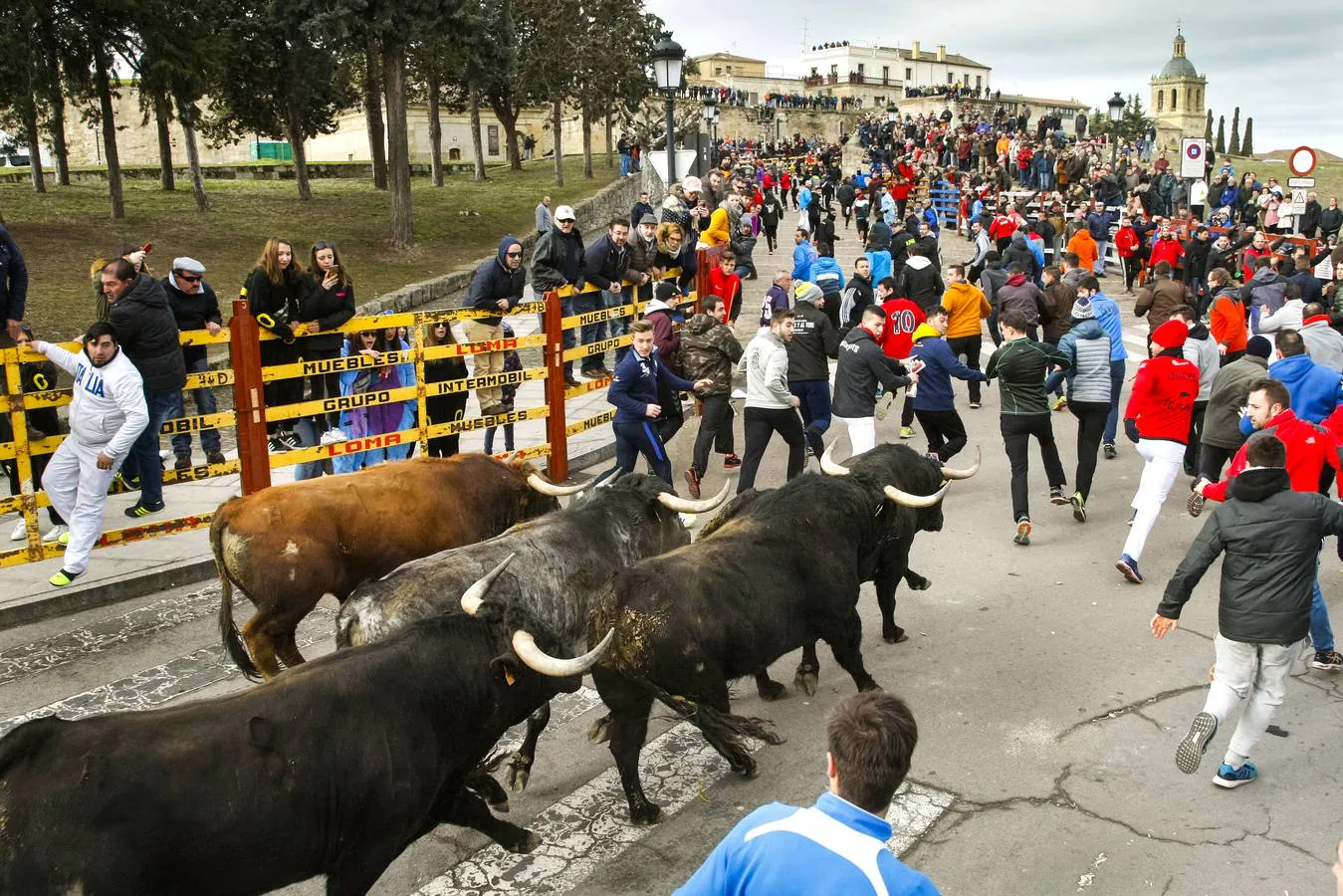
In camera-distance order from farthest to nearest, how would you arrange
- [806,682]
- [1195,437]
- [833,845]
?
[1195,437] < [806,682] < [833,845]

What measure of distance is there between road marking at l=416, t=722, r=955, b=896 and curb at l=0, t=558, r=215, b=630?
4.37 m

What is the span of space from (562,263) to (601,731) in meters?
7.02

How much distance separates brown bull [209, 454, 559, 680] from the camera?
20.9 ft

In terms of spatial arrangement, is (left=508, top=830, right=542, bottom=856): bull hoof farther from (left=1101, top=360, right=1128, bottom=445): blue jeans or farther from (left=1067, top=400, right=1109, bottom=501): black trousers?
(left=1101, top=360, right=1128, bottom=445): blue jeans

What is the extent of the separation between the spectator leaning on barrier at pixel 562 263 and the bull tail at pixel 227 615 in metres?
5.45

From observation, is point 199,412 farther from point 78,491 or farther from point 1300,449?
point 1300,449

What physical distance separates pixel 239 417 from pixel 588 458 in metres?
3.96

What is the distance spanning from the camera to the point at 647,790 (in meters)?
5.75

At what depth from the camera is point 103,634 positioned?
7676 mm

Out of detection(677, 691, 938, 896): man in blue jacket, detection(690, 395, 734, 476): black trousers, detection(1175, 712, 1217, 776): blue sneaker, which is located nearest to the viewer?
detection(677, 691, 938, 896): man in blue jacket

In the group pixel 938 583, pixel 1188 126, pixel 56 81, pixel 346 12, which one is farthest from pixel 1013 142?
pixel 1188 126

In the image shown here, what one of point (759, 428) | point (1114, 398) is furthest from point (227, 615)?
point (1114, 398)

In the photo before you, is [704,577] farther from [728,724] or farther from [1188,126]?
[1188,126]

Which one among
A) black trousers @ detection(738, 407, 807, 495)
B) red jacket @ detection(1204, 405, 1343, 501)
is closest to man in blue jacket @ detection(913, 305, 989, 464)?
black trousers @ detection(738, 407, 807, 495)
